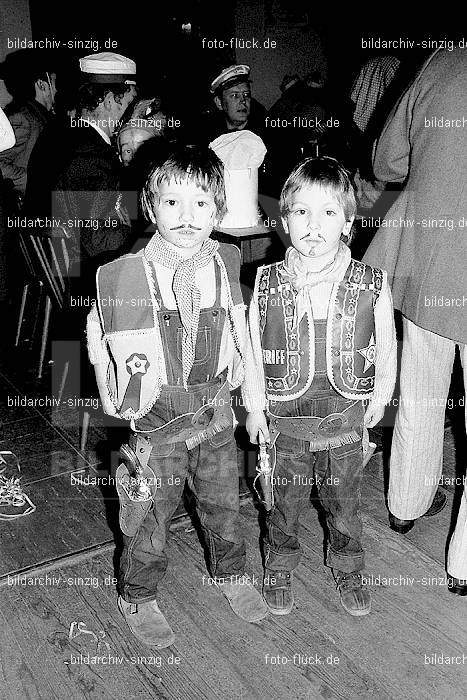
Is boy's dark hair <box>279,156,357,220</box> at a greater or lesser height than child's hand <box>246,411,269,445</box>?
greater

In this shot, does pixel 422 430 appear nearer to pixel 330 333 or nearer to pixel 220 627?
pixel 330 333

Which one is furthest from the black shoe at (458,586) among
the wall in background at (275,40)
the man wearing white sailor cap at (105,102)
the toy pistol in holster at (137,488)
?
the wall in background at (275,40)

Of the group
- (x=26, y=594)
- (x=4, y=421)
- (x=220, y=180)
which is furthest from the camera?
(x=4, y=421)

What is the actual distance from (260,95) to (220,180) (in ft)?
21.4

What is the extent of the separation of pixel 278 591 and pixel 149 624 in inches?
14.6

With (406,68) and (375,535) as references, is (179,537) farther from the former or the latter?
(406,68)

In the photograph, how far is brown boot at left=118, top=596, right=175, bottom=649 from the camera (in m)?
1.85

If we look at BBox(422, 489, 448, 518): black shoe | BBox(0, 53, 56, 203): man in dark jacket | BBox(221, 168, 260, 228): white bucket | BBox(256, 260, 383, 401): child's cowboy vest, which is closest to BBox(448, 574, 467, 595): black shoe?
BBox(422, 489, 448, 518): black shoe

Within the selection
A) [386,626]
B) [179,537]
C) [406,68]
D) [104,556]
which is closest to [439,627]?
[386,626]

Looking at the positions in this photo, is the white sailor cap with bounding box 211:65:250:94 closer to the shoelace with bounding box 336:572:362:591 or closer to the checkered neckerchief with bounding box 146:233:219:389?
the checkered neckerchief with bounding box 146:233:219:389

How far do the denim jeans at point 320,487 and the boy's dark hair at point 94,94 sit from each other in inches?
72.3

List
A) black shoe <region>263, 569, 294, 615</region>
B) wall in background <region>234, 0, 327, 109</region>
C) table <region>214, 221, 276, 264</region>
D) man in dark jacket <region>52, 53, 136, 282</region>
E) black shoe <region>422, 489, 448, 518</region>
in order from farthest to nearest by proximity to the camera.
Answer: wall in background <region>234, 0, 327, 109</region>
table <region>214, 221, 276, 264</region>
man in dark jacket <region>52, 53, 136, 282</region>
black shoe <region>422, 489, 448, 518</region>
black shoe <region>263, 569, 294, 615</region>

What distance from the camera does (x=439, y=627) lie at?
1.90 m

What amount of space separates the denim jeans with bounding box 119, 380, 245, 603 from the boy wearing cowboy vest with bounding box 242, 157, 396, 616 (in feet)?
0.38
